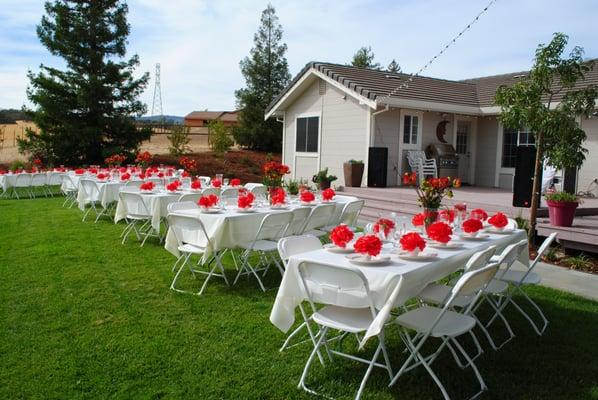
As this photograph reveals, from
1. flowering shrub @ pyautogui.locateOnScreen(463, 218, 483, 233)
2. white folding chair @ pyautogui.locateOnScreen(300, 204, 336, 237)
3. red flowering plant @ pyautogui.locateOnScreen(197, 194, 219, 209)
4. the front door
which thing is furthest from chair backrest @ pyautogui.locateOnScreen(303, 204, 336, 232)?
the front door

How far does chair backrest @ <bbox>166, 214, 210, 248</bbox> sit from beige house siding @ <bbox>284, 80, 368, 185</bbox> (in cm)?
828

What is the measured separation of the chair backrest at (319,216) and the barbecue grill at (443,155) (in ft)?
24.0

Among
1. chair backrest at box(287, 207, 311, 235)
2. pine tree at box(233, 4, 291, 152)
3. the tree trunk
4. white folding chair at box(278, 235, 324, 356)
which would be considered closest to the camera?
white folding chair at box(278, 235, 324, 356)

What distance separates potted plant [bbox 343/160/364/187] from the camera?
1277cm

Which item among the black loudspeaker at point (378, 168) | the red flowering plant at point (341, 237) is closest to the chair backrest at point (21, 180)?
the black loudspeaker at point (378, 168)

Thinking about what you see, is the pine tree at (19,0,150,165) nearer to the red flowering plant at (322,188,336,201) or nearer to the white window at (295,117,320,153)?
the white window at (295,117,320,153)

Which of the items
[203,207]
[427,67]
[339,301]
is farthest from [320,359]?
[427,67]

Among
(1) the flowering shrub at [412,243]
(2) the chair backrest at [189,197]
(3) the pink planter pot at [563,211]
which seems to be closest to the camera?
(1) the flowering shrub at [412,243]

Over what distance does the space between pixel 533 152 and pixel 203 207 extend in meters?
5.36

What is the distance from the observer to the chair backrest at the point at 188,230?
5160 millimetres

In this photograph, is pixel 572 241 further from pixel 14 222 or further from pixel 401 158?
pixel 14 222

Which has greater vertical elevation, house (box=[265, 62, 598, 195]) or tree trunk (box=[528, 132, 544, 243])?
house (box=[265, 62, 598, 195])

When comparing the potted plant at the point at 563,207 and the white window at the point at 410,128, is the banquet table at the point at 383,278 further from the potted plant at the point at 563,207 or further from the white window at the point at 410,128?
the white window at the point at 410,128

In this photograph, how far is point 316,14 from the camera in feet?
34.7
